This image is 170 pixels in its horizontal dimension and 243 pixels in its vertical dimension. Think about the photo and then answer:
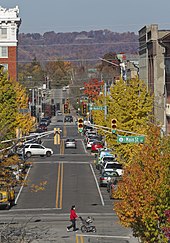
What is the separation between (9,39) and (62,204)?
288ft

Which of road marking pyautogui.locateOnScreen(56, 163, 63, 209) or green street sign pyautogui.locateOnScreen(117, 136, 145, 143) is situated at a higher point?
green street sign pyautogui.locateOnScreen(117, 136, 145, 143)

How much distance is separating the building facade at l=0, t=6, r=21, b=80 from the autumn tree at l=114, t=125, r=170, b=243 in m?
99.8

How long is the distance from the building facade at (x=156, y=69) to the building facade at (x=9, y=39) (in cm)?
4815

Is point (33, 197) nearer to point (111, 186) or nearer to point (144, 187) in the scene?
point (111, 186)

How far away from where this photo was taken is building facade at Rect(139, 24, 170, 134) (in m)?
74.8

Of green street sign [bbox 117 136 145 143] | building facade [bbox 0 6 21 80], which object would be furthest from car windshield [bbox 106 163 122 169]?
building facade [bbox 0 6 21 80]

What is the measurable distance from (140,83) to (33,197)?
16.4m

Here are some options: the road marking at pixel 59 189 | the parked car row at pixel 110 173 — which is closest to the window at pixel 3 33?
the road marking at pixel 59 189

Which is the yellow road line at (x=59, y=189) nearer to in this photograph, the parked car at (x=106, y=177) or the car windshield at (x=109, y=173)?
the parked car at (x=106, y=177)

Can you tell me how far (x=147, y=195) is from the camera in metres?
28.5

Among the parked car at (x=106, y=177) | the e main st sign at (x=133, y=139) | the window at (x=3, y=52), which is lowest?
the parked car at (x=106, y=177)

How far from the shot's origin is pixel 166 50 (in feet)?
239

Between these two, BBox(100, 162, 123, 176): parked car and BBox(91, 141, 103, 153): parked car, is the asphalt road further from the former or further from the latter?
BBox(91, 141, 103, 153): parked car

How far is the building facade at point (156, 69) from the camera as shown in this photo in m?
74.8
